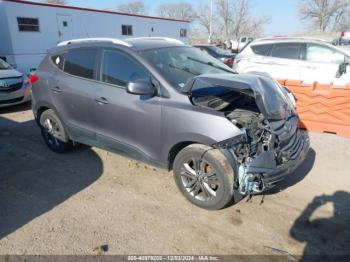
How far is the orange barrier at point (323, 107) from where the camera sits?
5.85 metres

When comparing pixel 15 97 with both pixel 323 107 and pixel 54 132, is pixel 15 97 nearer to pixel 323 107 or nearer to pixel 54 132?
pixel 54 132

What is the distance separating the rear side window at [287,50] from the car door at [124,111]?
547cm

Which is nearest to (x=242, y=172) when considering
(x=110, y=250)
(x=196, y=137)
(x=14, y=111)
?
(x=196, y=137)

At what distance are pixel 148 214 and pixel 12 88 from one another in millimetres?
6688

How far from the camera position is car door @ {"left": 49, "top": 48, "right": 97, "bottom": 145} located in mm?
4273

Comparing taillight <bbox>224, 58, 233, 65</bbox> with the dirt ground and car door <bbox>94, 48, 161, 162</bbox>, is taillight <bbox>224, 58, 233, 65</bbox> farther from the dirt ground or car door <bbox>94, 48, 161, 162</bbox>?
car door <bbox>94, 48, 161, 162</bbox>

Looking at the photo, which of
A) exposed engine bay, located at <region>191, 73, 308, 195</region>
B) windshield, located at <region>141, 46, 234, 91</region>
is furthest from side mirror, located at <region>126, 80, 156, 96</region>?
exposed engine bay, located at <region>191, 73, 308, 195</region>

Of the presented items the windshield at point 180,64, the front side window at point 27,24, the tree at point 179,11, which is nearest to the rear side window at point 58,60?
the windshield at point 180,64

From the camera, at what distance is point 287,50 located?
7949 mm

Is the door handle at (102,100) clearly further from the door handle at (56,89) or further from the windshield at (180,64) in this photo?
the door handle at (56,89)

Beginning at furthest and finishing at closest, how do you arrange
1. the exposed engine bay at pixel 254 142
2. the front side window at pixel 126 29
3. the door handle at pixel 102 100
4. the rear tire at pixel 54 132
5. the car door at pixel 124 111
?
the front side window at pixel 126 29
the rear tire at pixel 54 132
the door handle at pixel 102 100
the car door at pixel 124 111
the exposed engine bay at pixel 254 142

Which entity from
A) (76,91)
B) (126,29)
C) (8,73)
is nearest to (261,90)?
(76,91)

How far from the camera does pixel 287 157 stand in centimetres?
331

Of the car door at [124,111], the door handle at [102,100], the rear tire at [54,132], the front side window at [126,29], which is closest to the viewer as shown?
the car door at [124,111]
